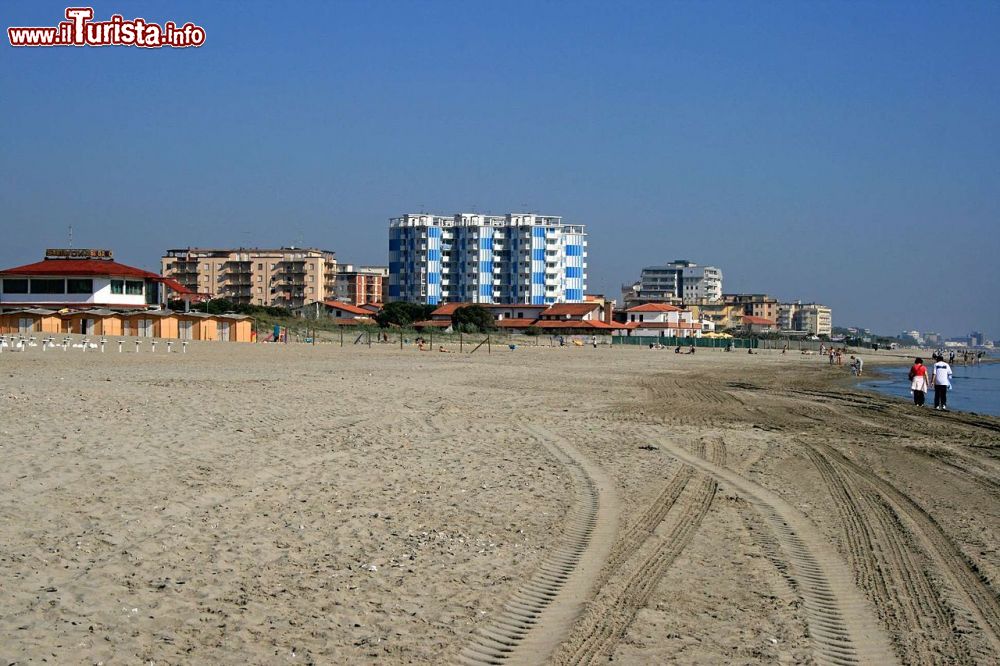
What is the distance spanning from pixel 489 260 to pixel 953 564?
13315cm

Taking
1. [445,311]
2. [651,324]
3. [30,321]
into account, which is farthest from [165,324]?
[651,324]

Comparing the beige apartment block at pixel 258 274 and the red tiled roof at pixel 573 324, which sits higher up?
the beige apartment block at pixel 258 274

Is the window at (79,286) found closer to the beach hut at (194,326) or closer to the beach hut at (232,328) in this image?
the beach hut at (232,328)

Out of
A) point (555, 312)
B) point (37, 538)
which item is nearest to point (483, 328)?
point (555, 312)

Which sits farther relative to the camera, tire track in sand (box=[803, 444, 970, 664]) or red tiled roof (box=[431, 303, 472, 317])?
red tiled roof (box=[431, 303, 472, 317])

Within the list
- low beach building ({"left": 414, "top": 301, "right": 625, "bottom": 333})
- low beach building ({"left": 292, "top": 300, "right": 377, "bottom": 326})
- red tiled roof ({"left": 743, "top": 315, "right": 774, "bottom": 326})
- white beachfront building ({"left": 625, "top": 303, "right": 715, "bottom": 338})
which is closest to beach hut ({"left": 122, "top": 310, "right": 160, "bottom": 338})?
low beach building ({"left": 414, "top": 301, "right": 625, "bottom": 333})

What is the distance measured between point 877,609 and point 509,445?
26.1 feet

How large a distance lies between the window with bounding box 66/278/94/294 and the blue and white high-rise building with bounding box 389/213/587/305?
8458cm

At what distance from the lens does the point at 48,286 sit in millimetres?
56969

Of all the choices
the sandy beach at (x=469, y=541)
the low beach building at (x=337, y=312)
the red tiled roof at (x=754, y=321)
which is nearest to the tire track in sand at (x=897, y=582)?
the sandy beach at (x=469, y=541)

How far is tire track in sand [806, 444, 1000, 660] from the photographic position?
6.20 meters

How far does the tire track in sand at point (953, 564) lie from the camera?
620 centimetres

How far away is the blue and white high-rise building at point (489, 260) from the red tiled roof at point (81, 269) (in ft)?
266

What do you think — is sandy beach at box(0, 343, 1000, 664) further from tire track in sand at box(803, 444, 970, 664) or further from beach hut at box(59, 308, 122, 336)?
beach hut at box(59, 308, 122, 336)
